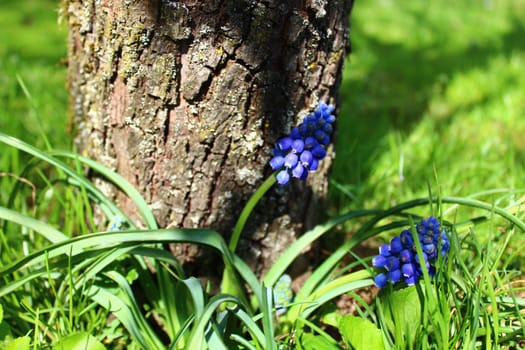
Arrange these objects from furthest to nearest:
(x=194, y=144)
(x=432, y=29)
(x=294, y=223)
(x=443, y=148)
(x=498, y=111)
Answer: (x=432, y=29)
(x=498, y=111)
(x=443, y=148)
(x=294, y=223)
(x=194, y=144)

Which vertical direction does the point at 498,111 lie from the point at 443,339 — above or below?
above

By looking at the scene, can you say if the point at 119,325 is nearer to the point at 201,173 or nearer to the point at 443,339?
the point at 201,173

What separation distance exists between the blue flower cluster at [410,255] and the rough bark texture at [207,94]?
0.47 meters

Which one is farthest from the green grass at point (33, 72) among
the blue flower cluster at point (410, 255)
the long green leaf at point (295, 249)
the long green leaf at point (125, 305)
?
the blue flower cluster at point (410, 255)

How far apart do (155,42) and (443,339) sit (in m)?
1.18

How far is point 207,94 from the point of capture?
5.83 ft

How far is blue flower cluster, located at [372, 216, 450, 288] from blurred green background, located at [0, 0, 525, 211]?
33 cm

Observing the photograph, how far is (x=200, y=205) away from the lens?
1.95m

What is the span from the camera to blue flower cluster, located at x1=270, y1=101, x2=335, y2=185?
1584 mm

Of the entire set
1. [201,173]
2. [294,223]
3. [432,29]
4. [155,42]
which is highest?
[432,29]

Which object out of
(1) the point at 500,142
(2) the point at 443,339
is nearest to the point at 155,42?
(2) the point at 443,339

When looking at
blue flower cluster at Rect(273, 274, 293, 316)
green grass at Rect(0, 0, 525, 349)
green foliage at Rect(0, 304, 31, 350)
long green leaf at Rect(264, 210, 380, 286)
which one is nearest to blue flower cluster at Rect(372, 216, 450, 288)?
green grass at Rect(0, 0, 525, 349)

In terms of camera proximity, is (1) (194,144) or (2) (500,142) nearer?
(1) (194,144)

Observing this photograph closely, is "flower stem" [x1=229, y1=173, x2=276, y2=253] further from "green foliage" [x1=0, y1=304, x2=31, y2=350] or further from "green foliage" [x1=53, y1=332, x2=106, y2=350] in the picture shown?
"green foliage" [x1=0, y1=304, x2=31, y2=350]
